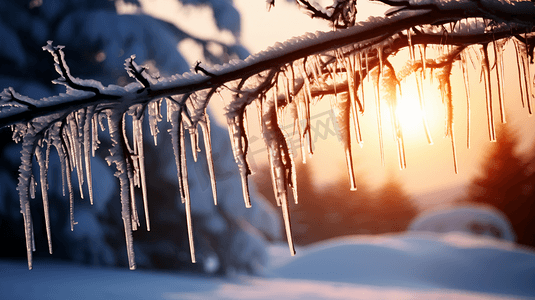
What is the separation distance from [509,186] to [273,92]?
1351 centimetres

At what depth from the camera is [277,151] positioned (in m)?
1.59

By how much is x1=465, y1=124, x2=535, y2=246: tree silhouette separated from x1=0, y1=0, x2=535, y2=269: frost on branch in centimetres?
1180

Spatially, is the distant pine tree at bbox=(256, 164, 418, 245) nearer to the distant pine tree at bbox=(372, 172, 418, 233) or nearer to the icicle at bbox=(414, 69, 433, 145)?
the distant pine tree at bbox=(372, 172, 418, 233)

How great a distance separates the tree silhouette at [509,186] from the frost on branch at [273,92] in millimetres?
11796

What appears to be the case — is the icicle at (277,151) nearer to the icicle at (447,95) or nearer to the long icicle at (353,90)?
the long icicle at (353,90)

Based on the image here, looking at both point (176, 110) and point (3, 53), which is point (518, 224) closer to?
point (176, 110)

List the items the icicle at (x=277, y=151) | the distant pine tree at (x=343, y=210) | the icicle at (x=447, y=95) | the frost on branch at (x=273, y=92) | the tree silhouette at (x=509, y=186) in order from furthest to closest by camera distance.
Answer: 1. the distant pine tree at (x=343, y=210)
2. the tree silhouette at (x=509, y=186)
3. the icicle at (x=447, y=95)
4. the icicle at (x=277, y=151)
5. the frost on branch at (x=273, y=92)

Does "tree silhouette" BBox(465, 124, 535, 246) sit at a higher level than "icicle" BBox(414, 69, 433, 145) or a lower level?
lower

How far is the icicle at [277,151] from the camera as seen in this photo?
1.59 metres

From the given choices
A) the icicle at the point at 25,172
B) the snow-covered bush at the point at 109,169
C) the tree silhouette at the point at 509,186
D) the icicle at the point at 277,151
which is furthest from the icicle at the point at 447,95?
the tree silhouette at the point at 509,186

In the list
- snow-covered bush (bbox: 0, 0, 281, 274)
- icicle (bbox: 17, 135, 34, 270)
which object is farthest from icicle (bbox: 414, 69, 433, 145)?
snow-covered bush (bbox: 0, 0, 281, 274)

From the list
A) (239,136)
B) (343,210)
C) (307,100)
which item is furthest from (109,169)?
(343,210)

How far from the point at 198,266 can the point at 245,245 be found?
186cm

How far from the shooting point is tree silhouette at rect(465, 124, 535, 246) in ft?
34.7
